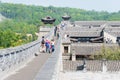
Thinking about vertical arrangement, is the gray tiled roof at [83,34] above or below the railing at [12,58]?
below

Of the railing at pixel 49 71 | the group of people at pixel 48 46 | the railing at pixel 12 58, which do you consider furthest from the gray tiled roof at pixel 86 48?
the railing at pixel 49 71

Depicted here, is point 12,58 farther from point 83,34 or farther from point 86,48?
point 83,34

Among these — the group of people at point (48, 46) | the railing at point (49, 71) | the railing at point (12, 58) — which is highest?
the railing at point (49, 71)

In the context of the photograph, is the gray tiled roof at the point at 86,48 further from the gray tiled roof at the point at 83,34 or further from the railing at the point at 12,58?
the railing at the point at 12,58

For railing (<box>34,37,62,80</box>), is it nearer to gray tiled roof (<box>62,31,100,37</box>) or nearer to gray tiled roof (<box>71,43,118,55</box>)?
gray tiled roof (<box>71,43,118,55</box>)

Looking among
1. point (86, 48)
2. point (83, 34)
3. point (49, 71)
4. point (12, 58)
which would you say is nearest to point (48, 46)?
point (12, 58)

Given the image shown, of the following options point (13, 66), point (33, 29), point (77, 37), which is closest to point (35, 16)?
point (33, 29)

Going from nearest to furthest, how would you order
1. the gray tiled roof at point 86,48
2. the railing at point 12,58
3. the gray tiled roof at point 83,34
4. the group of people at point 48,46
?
1. the railing at point 12,58
2. the group of people at point 48,46
3. the gray tiled roof at point 86,48
4. the gray tiled roof at point 83,34

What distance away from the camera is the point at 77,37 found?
2122 inches

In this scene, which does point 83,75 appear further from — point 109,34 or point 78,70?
point 109,34

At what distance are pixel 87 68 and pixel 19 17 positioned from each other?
154m

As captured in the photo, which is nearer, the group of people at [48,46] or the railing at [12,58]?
the railing at [12,58]

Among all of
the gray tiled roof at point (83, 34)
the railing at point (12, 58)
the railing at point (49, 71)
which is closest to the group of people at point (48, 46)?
the railing at point (12, 58)

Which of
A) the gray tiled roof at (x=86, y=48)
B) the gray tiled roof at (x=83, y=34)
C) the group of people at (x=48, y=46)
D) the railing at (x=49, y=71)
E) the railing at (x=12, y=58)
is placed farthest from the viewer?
the gray tiled roof at (x=83, y=34)
